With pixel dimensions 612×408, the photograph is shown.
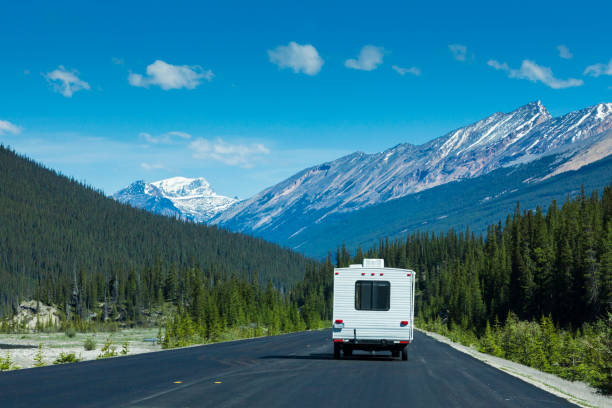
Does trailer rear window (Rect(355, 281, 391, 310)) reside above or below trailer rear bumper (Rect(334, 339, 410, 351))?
above

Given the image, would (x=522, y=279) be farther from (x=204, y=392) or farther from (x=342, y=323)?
(x=204, y=392)

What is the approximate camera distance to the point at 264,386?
16969 millimetres

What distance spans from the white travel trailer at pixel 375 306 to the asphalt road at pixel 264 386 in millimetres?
1211

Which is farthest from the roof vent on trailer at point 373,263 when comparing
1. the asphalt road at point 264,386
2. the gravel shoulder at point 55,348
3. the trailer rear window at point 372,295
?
the gravel shoulder at point 55,348

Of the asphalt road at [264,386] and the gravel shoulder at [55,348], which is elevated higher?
the asphalt road at [264,386]

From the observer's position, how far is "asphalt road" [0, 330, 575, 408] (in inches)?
558

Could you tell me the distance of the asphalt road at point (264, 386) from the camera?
14164mm

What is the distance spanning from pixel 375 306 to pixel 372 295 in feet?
1.47

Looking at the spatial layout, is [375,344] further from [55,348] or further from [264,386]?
[55,348]

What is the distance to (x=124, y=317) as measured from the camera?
→ 484 ft

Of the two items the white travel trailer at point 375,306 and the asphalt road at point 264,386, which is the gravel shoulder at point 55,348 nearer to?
the asphalt road at point 264,386

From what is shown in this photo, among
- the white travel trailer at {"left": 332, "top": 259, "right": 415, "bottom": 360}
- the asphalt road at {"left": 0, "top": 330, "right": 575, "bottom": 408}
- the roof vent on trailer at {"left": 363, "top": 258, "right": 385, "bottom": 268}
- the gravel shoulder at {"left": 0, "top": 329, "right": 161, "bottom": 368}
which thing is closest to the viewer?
the asphalt road at {"left": 0, "top": 330, "right": 575, "bottom": 408}

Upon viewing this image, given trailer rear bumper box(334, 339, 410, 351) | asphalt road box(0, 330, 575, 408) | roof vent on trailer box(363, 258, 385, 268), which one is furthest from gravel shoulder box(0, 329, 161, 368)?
roof vent on trailer box(363, 258, 385, 268)

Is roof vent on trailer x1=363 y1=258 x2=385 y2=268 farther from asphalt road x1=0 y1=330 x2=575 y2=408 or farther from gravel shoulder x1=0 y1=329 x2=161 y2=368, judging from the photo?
gravel shoulder x1=0 y1=329 x2=161 y2=368
